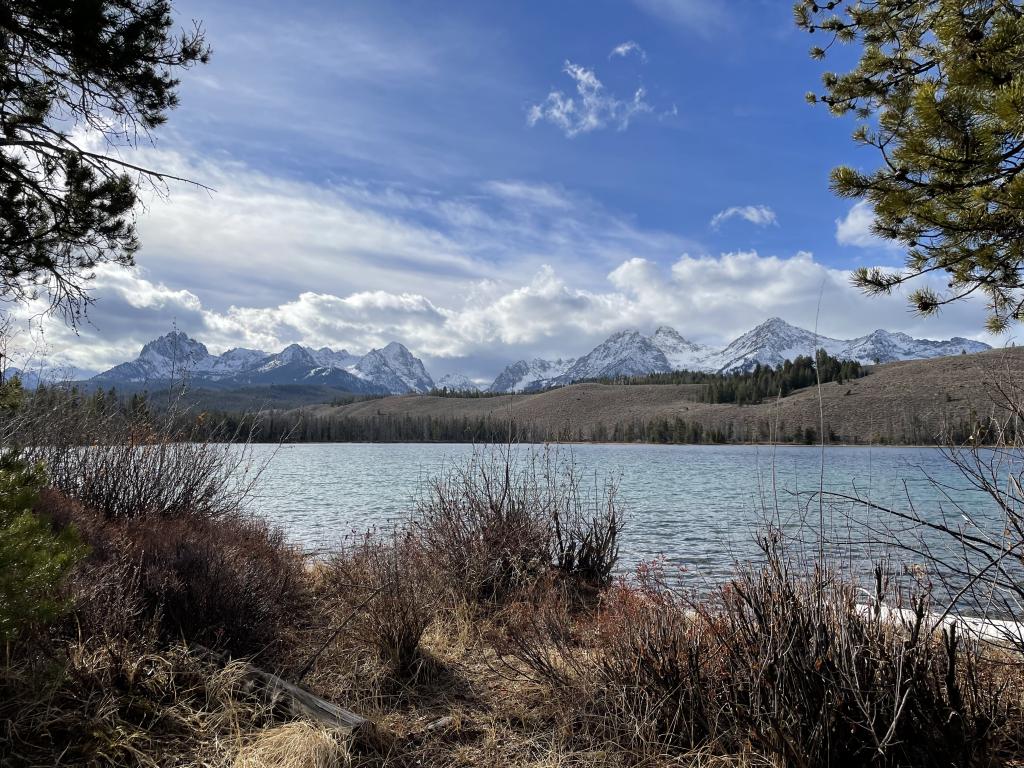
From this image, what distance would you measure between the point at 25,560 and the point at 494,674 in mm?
3609

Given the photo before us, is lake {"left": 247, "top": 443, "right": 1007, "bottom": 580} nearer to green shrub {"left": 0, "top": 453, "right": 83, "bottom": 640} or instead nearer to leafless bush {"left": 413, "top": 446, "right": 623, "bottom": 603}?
leafless bush {"left": 413, "top": 446, "right": 623, "bottom": 603}

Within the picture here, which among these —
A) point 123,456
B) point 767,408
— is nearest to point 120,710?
point 123,456

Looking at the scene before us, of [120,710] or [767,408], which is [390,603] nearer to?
[120,710]

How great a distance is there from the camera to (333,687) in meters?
4.74

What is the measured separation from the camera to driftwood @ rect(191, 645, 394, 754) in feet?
12.2

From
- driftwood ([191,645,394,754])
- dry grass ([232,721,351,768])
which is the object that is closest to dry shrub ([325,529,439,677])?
driftwood ([191,645,394,754])

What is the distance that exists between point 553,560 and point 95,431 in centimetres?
741

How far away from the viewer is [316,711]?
3.82 meters

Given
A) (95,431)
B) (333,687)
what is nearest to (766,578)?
(333,687)

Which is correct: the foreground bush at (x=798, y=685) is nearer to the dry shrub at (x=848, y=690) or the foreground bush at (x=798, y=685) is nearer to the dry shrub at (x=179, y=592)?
the dry shrub at (x=848, y=690)

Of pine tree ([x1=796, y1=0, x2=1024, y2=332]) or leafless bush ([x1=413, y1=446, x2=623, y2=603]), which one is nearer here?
pine tree ([x1=796, y1=0, x2=1024, y2=332])

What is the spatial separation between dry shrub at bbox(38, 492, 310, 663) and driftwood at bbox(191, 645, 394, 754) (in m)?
0.65

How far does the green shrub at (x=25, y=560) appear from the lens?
9.99 feet

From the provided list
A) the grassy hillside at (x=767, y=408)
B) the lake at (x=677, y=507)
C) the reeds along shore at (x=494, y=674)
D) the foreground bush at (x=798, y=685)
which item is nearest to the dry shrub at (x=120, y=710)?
the reeds along shore at (x=494, y=674)
